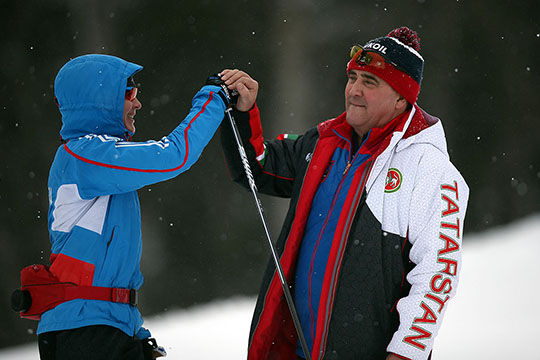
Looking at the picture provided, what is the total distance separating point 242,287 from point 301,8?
2761 mm

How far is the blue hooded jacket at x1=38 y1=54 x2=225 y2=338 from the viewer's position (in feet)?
6.36

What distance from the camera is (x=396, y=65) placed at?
2.23 m

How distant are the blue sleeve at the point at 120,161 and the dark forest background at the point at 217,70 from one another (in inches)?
137

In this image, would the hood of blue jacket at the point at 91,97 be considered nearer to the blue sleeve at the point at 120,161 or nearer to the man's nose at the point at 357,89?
the blue sleeve at the point at 120,161

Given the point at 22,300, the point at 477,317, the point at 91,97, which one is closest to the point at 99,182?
the point at 91,97

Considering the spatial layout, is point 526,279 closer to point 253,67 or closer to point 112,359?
point 253,67

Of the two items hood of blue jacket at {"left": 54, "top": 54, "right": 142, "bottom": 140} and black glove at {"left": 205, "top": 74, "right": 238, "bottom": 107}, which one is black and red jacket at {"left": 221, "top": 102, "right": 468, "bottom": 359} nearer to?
black glove at {"left": 205, "top": 74, "right": 238, "bottom": 107}

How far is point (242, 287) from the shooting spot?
613 cm

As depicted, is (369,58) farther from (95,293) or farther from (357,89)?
(95,293)

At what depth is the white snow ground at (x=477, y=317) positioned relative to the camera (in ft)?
15.1

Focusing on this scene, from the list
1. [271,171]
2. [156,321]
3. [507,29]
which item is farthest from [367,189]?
[507,29]

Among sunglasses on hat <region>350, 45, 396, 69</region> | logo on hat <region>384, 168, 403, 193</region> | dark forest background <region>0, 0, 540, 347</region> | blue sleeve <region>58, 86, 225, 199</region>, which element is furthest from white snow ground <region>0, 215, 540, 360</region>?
blue sleeve <region>58, 86, 225, 199</region>

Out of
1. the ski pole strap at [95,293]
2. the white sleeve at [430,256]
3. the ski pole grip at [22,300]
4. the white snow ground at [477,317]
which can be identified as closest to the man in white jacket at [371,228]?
the white sleeve at [430,256]

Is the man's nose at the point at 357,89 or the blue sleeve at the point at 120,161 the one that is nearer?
the blue sleeve at the point at 120,161
